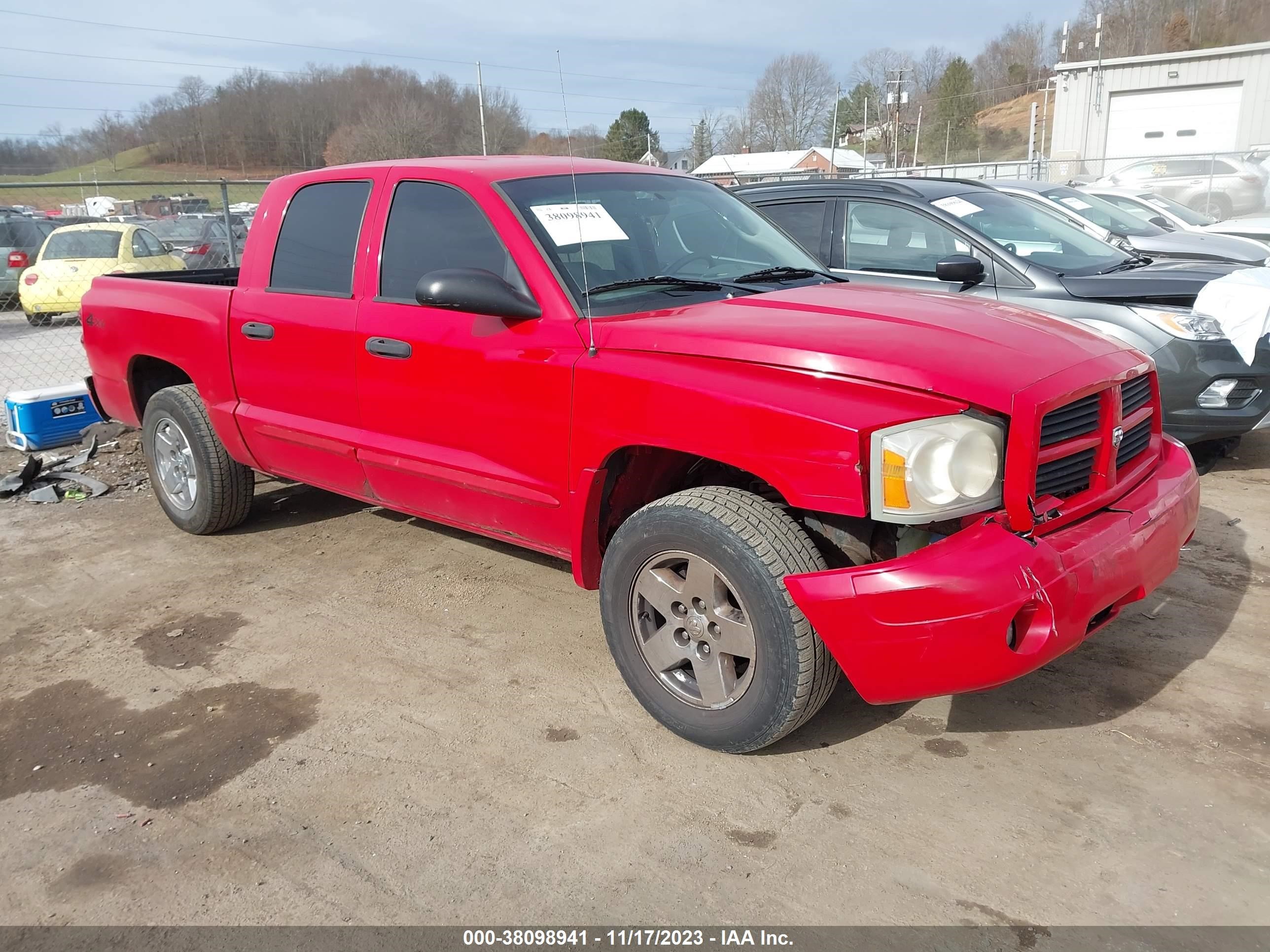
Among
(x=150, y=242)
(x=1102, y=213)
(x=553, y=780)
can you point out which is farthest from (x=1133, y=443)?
(x=150, y=242)

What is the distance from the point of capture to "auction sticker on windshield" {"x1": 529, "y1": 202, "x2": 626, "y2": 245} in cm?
354

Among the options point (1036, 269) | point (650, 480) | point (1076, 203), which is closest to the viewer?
point (650, 480)

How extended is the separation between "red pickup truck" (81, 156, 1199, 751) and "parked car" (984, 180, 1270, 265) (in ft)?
15.1

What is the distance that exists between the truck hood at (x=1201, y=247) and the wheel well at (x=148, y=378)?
7497 mm

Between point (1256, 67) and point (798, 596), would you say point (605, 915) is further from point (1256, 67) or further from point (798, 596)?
point (1256, 67)

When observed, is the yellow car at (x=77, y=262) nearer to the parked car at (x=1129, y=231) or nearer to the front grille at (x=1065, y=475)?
the parked car at (x=1129, y=231)

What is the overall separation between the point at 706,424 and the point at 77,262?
14.0 metres

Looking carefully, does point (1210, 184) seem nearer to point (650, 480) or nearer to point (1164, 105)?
point (1164, 105)

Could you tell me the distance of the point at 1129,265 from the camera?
641cm

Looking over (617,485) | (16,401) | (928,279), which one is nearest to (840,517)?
(617,485)

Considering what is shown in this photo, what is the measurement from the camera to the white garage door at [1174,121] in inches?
1260

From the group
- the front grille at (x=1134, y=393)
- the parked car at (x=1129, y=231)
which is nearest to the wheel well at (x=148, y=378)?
the front grille at (x=1134, y=393)

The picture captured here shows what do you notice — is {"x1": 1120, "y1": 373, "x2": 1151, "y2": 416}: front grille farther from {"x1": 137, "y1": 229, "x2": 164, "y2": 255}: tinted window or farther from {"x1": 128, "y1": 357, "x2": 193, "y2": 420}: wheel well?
{"x1": 137, "y1": 229, "x2": 164, "y2": 255}: tinted window

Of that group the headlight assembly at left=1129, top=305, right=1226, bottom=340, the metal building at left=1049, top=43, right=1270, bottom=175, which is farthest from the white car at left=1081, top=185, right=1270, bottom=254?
the metal building at left=1049, top=43, right=1270, bottom=175
